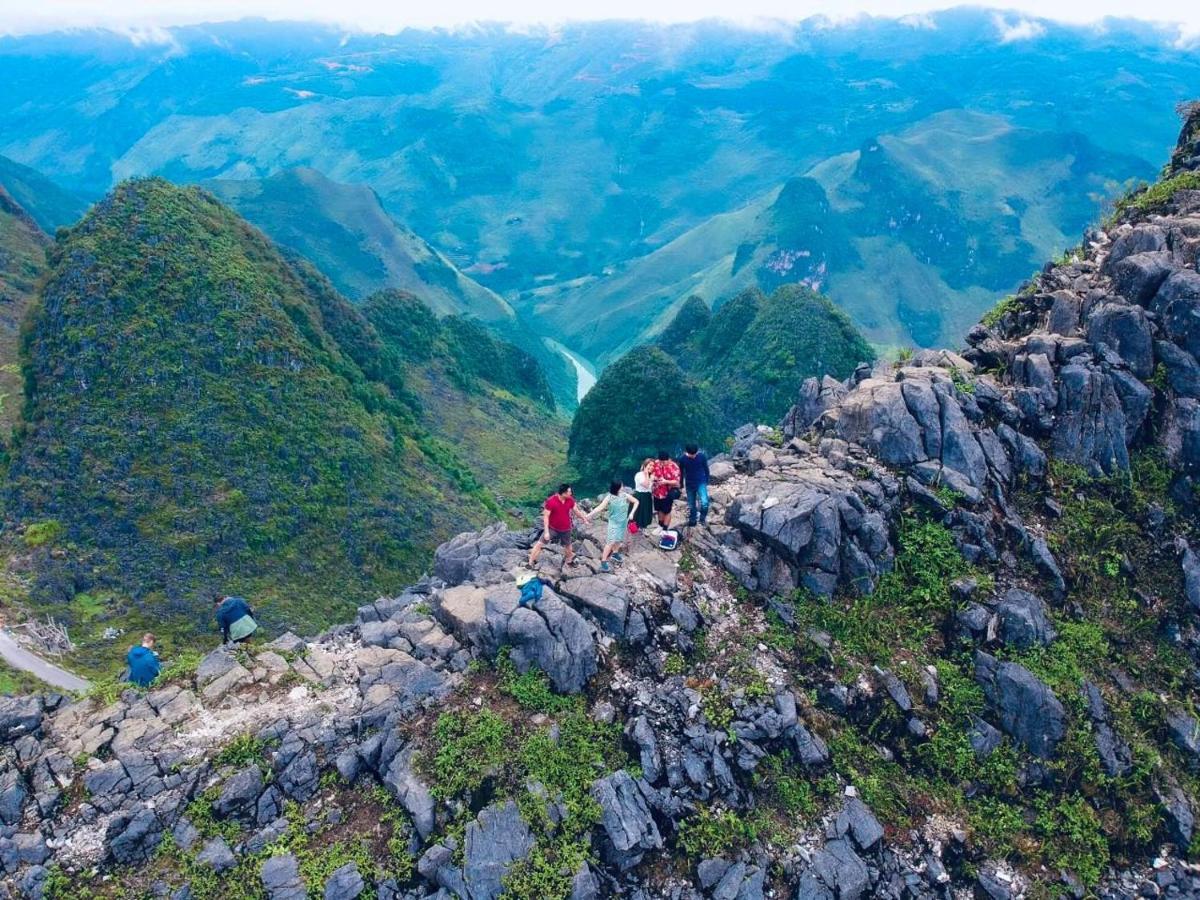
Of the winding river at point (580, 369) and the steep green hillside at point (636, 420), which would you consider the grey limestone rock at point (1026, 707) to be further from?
the winding river at point (580, 369)

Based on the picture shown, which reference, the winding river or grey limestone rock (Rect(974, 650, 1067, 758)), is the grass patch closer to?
grey limestone rock (Rect(974, 650, 1067, 758))

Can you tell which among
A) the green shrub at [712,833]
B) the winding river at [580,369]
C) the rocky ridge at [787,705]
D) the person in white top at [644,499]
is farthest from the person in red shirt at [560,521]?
the winding river at [580,369]

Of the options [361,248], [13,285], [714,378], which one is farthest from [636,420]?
[361,248]

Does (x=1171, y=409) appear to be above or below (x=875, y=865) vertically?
above

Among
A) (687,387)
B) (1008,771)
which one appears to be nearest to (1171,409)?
(1008,771)

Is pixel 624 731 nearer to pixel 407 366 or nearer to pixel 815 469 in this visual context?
pixel 815 469

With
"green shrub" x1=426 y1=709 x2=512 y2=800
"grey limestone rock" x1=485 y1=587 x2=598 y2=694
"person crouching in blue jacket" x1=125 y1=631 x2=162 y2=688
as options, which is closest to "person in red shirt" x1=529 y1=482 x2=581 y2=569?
"grey limestone rock" x1=485 y1=587 x2=598 y2=694
